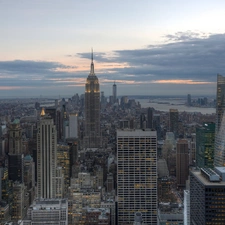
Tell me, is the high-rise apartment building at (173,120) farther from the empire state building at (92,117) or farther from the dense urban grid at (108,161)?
the empire state building at (92,117)

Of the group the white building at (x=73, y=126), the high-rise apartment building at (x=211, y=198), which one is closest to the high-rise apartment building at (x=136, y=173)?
the white building at (x=73, y=126)

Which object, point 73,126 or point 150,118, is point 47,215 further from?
point 73,126

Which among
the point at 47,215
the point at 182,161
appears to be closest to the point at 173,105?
the point at 47,215

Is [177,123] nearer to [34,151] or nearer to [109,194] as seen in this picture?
[109,194]

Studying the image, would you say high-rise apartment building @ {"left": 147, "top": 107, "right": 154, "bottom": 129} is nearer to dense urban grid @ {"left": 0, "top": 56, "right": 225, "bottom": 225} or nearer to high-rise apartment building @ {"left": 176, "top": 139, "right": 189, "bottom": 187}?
dense urban grid @ {"left": 0, "top": 56, "right": 225, "bottom": 225}

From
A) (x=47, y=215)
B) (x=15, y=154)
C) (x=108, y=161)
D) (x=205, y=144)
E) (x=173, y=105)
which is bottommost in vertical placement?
(x=47, y=215)

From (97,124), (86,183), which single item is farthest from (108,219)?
(97,124)
